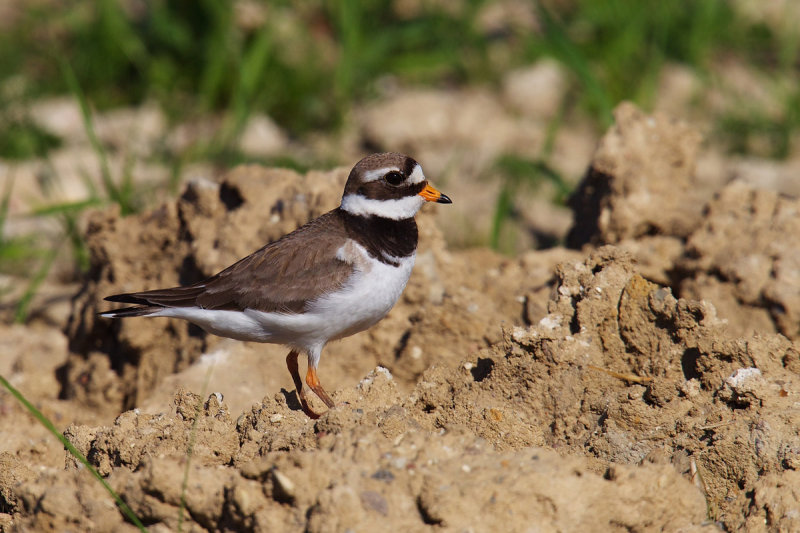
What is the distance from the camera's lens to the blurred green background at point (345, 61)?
349 inches

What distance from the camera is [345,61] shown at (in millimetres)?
9133

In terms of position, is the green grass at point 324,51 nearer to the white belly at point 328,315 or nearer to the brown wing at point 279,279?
the brown wing at point 279,279

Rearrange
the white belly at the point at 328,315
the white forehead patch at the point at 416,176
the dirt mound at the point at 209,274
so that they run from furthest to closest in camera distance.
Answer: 1. the dirt mound at the point at 209,274
2. the white forehead patch at the point at 416,176
3. the white belly at the point at 328,315

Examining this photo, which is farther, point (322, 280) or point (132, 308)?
point (132, 308)

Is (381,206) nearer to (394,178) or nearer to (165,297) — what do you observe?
(394,178)

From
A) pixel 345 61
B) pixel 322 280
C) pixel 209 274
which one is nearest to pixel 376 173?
pixel 322 280

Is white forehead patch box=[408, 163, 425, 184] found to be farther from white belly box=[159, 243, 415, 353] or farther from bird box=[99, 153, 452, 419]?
white belly box=[159, 243, 415, 353]

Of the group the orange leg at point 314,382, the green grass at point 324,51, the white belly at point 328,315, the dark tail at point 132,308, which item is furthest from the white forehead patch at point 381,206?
the green grass at point 324,51

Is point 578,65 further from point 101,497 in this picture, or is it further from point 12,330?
point 101,497

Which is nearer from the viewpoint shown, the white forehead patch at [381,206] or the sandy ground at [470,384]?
the sandy ground at [470,384]

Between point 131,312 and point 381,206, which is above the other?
point 381,206

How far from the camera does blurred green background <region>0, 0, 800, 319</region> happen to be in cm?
887

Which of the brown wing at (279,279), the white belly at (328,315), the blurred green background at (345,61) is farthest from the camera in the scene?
the blurred green background at (345,61)

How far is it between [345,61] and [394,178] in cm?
466
